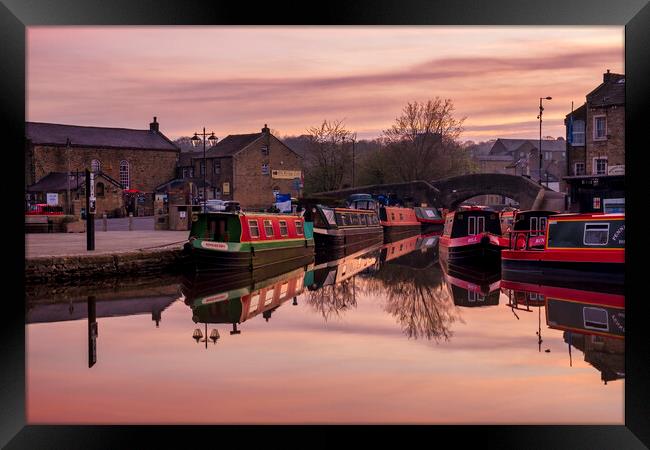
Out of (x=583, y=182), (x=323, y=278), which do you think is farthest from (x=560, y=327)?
(x=583, y=182)

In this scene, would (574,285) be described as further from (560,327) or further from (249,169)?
(249,169)

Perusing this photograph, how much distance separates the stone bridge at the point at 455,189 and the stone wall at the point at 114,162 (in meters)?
10.2

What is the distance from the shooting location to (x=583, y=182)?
1137 inches

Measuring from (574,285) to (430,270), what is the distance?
17.7 ft

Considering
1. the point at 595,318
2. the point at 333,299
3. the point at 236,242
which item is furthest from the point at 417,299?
the point at 236,242

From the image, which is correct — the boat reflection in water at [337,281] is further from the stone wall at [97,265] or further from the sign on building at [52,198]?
the sign on building at [52,198]

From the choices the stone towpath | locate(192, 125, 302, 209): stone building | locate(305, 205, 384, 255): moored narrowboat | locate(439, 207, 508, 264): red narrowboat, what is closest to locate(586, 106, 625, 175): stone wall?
locate(305, 205, 384, 255): moored narrowboat

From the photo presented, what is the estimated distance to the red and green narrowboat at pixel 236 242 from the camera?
55.0 ft

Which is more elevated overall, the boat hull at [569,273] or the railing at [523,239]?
the railing at [523,239]

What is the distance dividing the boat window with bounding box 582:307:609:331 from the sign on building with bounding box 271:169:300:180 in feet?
139

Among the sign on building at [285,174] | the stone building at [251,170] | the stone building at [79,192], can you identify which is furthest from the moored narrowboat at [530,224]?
the sign on building at [285,174]

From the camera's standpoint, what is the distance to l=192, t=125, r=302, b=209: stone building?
51.7m

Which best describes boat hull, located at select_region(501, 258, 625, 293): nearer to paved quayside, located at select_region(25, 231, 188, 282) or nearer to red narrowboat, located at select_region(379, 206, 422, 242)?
paved quayside, located at select_region(25, 231, 188, 282)

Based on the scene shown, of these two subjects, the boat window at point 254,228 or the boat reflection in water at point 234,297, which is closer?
the boat reflection in water at point 234,297
